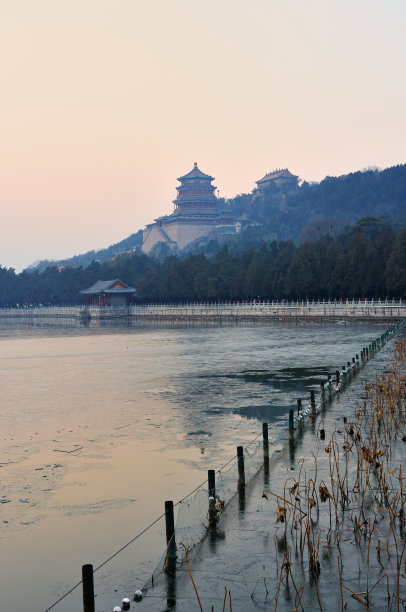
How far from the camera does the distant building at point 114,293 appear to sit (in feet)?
404

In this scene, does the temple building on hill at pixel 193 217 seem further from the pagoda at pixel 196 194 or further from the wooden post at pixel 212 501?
the wooden post at pixel 212 501

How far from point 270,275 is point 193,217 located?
9725 cm

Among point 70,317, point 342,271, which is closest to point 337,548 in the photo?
point 342,271

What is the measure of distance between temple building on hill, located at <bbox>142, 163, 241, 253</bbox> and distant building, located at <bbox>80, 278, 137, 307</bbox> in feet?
207

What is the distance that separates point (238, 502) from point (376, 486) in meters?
2.52

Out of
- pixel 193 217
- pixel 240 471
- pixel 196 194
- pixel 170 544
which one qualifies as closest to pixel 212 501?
pixel 170 544

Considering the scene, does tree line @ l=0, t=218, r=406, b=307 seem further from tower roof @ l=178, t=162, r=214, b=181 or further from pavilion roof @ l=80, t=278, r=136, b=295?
tower roof @ l=178, t=162, r=214, b=181

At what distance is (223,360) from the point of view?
39.0 metres

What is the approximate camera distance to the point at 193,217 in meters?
190

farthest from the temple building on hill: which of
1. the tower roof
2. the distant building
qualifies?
the distant building

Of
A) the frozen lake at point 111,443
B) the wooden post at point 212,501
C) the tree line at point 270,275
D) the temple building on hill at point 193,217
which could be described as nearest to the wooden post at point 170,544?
the frozen lake at point 111,443

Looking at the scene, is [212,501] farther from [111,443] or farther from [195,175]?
[195,175]

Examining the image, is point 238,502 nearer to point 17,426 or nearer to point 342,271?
point 17,426

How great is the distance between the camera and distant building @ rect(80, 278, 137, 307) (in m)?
123
